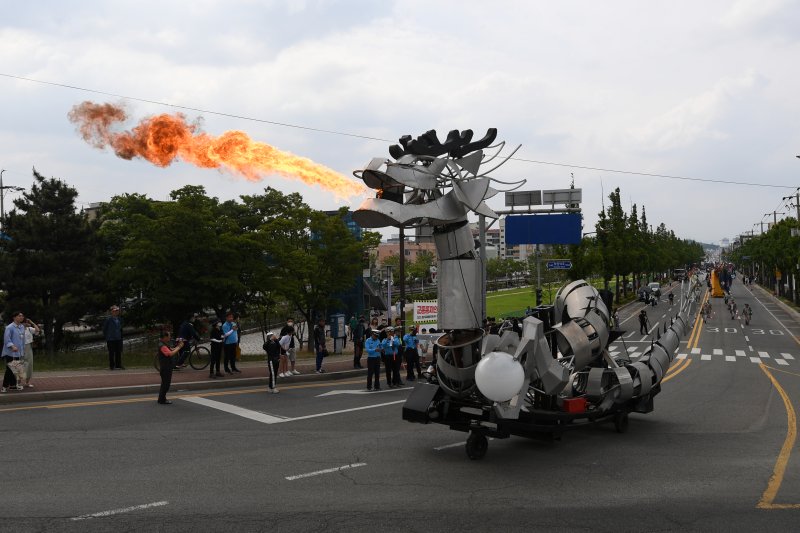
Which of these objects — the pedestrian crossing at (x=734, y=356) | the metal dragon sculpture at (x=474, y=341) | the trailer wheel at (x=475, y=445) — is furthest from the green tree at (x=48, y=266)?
the pedestrian crossing at (x=734, y=356)

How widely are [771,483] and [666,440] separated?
2808mm

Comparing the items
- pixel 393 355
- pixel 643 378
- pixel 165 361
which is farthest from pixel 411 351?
pixel 643 378

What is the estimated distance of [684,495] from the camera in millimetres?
8453

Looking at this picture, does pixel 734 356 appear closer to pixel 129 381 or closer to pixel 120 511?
pixel 129 381

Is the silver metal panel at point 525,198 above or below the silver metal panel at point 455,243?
above

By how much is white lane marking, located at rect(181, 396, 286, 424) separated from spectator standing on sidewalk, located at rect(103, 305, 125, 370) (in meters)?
4.74

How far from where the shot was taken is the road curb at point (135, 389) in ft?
47.6

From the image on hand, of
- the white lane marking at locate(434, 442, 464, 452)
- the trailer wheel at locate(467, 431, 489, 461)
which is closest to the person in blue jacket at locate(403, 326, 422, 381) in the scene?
the white lane marking at locate(434, 442, 464, 452)

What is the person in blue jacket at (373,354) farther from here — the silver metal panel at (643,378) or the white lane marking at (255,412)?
the silver metal panel at (643,378)

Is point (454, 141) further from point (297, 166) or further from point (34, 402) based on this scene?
point (34, 402)

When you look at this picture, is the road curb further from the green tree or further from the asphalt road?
the green tree

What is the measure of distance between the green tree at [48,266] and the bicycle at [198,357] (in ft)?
22.0

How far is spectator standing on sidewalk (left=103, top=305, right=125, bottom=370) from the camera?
19.1m

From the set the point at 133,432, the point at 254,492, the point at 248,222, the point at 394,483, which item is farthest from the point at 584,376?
the point at 248,222
